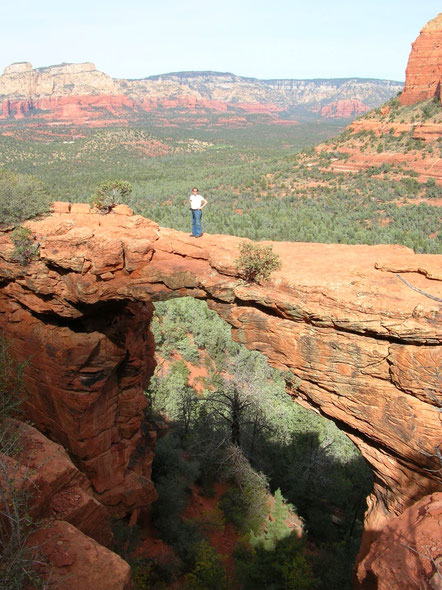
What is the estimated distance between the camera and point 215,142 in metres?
114

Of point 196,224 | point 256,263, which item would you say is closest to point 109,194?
point 196,224

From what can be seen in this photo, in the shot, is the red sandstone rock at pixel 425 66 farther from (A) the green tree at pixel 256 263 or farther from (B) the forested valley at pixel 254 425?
(A) the green tree at pixel 256 263

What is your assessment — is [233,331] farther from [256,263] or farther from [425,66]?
[425,66]

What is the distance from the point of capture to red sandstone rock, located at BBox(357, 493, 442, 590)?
185 inches

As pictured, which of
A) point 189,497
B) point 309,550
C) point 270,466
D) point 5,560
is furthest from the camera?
point 270,466

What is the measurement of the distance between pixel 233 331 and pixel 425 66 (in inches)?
2374

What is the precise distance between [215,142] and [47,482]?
118 meters

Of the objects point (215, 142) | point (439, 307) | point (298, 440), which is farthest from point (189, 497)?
point (215, 142)

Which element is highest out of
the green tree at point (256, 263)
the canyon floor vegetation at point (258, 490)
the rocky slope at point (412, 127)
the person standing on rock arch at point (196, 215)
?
the rocky slope at point (412, 127)

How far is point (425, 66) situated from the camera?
2044 inches

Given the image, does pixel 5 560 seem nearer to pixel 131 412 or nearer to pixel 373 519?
pixel 131 412

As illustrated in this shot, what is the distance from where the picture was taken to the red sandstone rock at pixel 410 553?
15.4 ft

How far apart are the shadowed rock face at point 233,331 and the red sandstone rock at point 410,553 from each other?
1158mm

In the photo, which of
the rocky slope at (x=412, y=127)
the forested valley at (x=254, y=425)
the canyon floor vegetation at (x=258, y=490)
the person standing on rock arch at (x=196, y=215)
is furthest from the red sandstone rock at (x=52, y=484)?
the rocky slope at (x=412, y=127)
